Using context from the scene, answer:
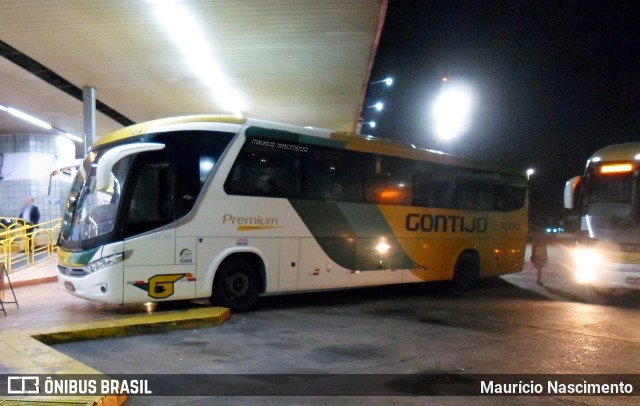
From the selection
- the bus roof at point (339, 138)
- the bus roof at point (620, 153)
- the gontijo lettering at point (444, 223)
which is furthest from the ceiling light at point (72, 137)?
the bus roof at point (620, 153)

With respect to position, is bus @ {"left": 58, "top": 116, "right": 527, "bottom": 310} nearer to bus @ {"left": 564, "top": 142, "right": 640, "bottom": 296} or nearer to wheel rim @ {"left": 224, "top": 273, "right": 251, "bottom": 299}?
wheel rim @ {"left": 224, "top": 273, "right": 251, "bottom": 299}

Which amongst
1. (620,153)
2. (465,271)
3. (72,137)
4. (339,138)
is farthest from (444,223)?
(72,137)

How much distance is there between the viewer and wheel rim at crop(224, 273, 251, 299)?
10.0m

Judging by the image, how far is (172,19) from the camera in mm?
11672

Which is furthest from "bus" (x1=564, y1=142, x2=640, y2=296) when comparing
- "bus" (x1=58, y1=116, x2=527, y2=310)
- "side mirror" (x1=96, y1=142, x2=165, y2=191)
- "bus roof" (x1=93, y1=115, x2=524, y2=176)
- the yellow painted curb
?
"side mirror" (x1=96, y1=142, x2=165, y2=191)

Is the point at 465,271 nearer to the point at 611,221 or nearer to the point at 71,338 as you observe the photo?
the point at 611,221

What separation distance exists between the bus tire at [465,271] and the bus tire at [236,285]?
6355 millimetres

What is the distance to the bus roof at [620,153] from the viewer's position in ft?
41.7

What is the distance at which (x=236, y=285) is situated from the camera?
10172 mm

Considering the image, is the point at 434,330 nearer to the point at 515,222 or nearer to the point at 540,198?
the point at 515,222

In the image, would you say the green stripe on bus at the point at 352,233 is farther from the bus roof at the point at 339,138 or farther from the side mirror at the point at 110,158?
the side mirror at the point at 110,158

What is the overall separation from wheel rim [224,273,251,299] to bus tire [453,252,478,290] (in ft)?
21.3

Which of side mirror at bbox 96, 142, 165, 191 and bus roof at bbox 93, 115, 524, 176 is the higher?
bus roof at bbox 93, 115, 524, 176

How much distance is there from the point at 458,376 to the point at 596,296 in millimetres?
9170
